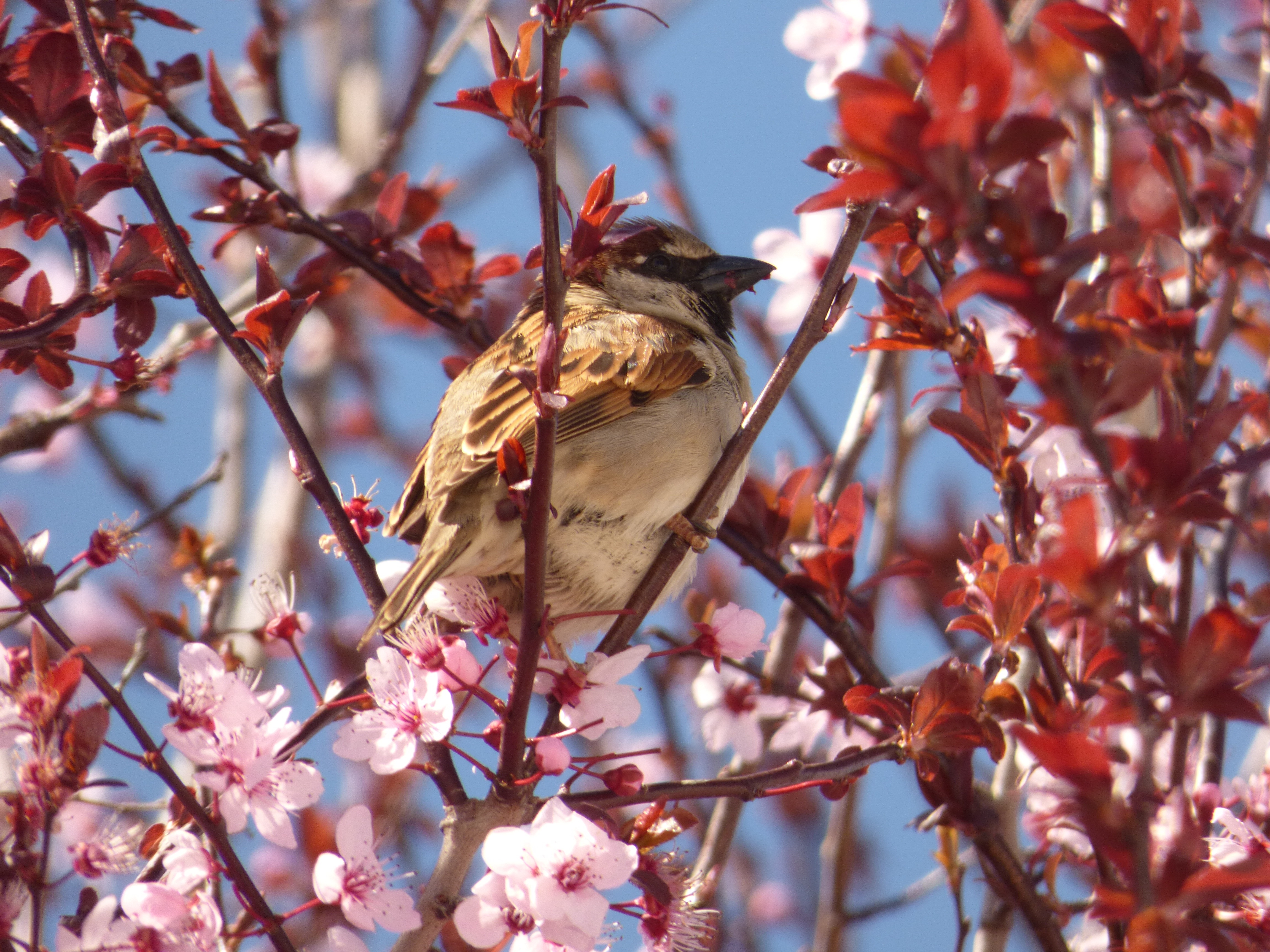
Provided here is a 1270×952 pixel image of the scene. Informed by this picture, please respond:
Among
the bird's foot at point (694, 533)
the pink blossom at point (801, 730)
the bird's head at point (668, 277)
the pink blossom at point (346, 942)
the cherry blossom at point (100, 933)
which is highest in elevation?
the bird's head at point (668, 277)

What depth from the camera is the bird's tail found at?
6.97 feet

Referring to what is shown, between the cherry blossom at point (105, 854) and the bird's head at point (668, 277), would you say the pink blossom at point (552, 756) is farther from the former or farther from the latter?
the bird's head at point (668, 277)

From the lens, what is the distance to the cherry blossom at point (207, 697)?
1.82m

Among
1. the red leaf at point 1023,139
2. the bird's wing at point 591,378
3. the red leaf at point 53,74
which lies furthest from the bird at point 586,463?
the red leaf at point 1023,139

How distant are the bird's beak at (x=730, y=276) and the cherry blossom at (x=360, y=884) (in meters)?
2.11

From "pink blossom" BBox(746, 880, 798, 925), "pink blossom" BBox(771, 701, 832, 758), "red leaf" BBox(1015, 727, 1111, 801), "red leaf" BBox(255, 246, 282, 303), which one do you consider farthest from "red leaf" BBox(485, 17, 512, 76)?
"pink blossom" BBox(746, 880, 798, 925)

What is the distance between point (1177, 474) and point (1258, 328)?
6.40ft

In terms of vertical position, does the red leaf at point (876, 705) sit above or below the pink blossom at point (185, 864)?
above

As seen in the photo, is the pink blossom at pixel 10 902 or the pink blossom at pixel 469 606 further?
the pink blossom at pixel 469 606

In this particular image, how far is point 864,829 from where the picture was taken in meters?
5.90

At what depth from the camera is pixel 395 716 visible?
6.12ft

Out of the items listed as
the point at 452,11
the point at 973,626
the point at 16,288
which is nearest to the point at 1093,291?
the point at 973,626

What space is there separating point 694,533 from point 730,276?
4.09 feet

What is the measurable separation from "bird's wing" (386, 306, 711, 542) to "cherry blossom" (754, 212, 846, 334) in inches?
12.2
